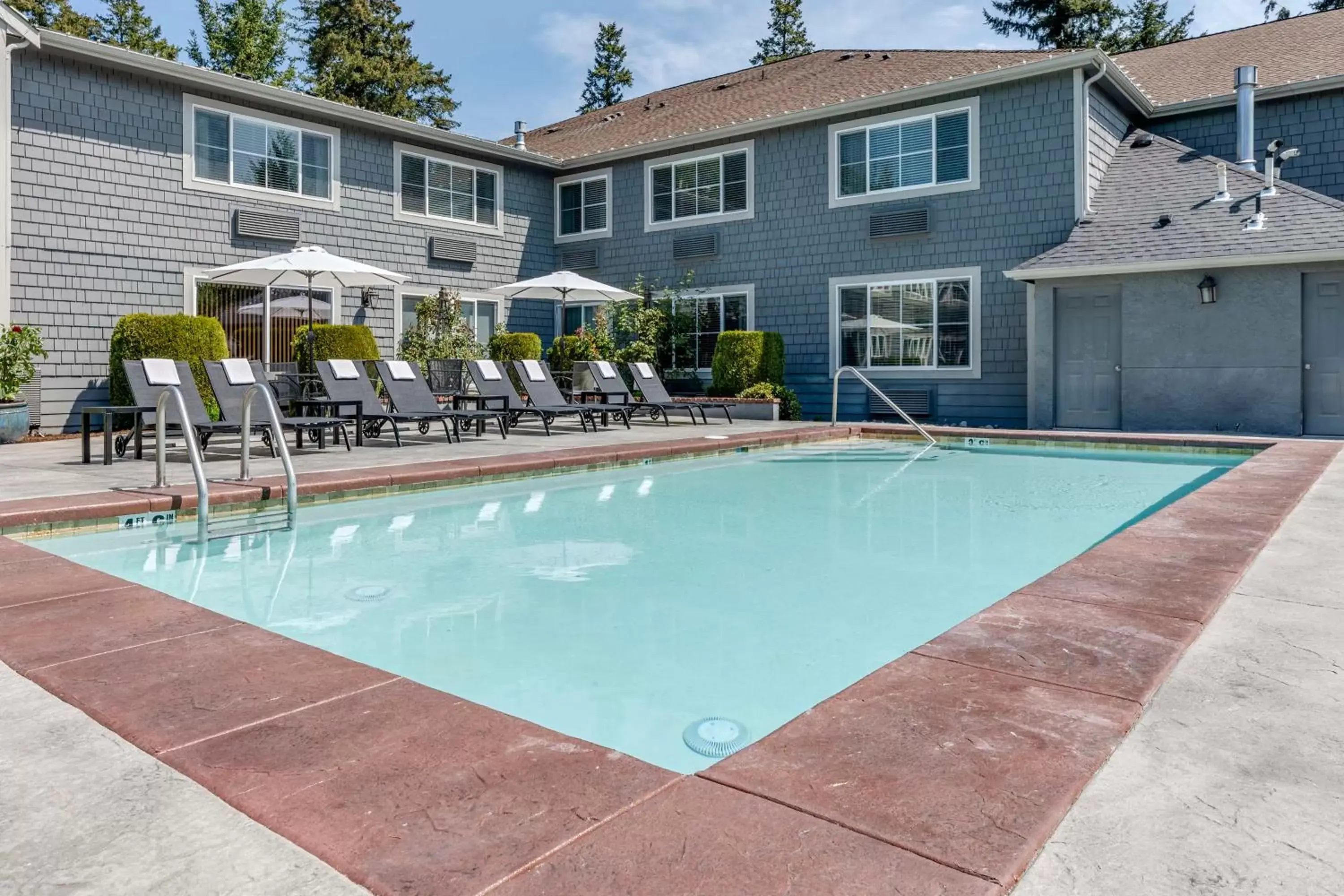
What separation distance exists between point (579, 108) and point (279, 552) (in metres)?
30.8

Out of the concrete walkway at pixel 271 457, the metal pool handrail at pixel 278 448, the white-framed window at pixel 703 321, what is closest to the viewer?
the metal pool handrail at pixel 278 448

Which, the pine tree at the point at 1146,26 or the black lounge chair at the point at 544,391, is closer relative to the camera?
the black lounge chair at the point at 544,391

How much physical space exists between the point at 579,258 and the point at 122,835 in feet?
48.8

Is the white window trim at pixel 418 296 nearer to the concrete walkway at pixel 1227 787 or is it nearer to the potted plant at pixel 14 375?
the potted plant at pixel 14 375

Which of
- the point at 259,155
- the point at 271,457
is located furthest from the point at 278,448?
the point at 259,155

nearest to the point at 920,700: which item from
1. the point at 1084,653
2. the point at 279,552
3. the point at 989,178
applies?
the point at 1084,653

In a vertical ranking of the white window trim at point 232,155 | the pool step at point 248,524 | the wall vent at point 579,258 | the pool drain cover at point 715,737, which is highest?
the white window trim at point 232,155

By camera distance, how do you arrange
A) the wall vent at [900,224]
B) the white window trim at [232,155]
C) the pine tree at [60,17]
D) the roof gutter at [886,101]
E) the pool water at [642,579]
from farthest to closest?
the pine tree at [60,17]
the wall vent at [900,224]
the white window trim at [232,155]
the roof gutter at [886,101]
the pool water at [642,579]

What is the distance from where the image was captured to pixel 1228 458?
8.35 m

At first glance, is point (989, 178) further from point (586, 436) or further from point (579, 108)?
point (579, 108)

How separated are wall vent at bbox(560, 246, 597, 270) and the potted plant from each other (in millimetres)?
8360

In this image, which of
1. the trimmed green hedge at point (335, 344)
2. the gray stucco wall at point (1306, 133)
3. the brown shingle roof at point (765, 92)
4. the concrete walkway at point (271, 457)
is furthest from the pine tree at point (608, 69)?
the concrete walkway at point (271, 457)

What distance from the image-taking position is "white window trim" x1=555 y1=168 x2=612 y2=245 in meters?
15.5

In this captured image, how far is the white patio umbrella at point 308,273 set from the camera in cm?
984
